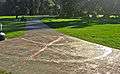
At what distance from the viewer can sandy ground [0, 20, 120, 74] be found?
461 inches

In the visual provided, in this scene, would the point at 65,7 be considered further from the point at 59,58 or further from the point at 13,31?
the point at 59,58

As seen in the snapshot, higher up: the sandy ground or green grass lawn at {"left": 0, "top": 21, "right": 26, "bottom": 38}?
the sandy ground

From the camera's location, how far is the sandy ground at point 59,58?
11703 millimetres

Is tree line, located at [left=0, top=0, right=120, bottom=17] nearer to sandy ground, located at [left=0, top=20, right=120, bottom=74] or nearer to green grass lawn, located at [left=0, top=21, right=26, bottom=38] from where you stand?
green grass lawn, located at [left=0, top=21, right=26, bottom=38]

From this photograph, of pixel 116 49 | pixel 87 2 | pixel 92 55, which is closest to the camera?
pixel 92 55

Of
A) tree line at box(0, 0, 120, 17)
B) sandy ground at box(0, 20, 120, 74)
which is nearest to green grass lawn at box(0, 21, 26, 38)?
sandy ground at box(0, 20, 120, 74)

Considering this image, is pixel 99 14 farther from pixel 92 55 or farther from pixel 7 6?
pixel 92 55

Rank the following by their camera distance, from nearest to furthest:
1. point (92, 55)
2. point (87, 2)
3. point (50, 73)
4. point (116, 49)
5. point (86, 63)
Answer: point (50, 73)
point (86, 63)
point (92, 55)
point (116, 49)
point (87, 2)

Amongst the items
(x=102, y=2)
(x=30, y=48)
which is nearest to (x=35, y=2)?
(x=102, y=2)

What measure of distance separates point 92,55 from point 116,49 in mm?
2444

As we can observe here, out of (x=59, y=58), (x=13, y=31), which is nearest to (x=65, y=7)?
(x=13, y=31)

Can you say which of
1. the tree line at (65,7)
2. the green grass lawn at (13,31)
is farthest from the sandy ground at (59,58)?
the tree line at (65,7)

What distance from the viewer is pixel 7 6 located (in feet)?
267

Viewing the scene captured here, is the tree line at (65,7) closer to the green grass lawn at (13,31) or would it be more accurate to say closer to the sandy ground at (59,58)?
the green grass lawn at (13,31)
